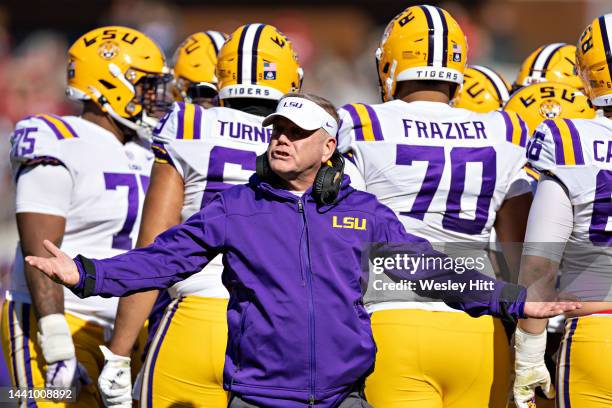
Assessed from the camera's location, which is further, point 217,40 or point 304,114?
point 217,40

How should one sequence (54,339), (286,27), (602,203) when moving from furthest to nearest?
1. (286,27)
2. (54,339)
3. (602,203)

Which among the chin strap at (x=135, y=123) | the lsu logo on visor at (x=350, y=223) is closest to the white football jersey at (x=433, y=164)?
the lsu logo on visor at (x=350, y=223)

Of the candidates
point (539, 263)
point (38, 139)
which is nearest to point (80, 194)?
→ point (38, 139)

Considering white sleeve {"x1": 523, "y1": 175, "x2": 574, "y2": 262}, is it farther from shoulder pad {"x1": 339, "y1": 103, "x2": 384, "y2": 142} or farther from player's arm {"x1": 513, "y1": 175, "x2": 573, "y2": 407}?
shoulder pad {"x1": 339, "y1": 103, "x2": 384, "y2": 142}

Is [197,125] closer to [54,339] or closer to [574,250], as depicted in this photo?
[54,339]

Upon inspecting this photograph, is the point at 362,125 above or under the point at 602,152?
above

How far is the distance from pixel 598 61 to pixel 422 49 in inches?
31.1

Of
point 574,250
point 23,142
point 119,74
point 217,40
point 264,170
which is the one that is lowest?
point 574,250

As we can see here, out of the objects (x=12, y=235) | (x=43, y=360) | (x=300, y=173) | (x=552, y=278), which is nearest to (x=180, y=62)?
(x=43, y=360)

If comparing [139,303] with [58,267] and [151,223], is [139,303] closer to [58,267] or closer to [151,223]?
[151,223]

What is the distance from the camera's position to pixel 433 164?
4391 mm

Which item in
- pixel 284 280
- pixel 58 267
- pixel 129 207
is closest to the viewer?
pixel 58 267

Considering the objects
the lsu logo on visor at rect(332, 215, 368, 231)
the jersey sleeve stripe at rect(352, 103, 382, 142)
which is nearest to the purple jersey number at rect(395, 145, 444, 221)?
the jersey sleeve stripe at rect(352, 103, 382, 142)

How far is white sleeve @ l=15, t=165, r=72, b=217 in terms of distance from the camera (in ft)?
16.1
